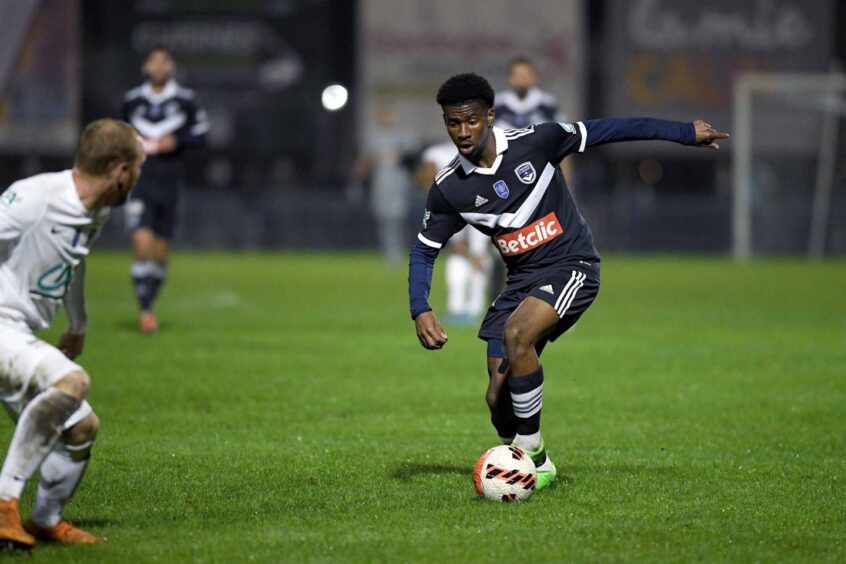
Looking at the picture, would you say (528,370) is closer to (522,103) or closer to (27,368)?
(27,368)

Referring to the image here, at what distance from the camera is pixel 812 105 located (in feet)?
98.9

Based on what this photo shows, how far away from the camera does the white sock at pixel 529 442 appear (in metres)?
6.38

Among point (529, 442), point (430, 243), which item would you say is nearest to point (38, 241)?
point (430, 243)

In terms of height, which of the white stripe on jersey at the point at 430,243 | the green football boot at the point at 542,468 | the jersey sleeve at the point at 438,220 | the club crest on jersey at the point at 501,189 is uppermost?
the club crest on jersey at the point at 501,189

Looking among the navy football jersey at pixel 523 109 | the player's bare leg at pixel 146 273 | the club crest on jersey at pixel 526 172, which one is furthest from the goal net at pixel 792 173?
the club crest on jersey at pixel 526 172

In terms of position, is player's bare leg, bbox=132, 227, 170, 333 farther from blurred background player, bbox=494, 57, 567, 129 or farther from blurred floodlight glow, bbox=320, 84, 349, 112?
blurred floodlight glow, bbox=320, 84, 349, 112

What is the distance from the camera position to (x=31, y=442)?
4.86 meters

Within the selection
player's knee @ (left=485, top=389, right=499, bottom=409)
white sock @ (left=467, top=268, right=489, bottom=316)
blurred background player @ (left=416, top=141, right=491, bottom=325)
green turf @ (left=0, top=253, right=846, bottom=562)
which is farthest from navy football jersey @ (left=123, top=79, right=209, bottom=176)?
player's knee @ (left=485, top=389, right=499, bottom=409)

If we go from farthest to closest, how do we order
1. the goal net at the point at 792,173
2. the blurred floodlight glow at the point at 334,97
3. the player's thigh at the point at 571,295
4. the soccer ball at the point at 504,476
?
the blurred floodlight glow at the point at 334,97 → the goal net at the point at 792,173 → the player's thigh at the point at 571,295 → the soccer ball at the point at 504,476

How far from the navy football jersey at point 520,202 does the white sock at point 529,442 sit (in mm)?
774

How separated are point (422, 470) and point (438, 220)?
124 centimetres

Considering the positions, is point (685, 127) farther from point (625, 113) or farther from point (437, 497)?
point (625, 113)

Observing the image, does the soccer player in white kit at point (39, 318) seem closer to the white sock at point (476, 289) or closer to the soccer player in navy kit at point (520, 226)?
the soccer player in navy kit at point (520, 226)

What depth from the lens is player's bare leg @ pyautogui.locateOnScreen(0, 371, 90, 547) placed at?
485 cm
